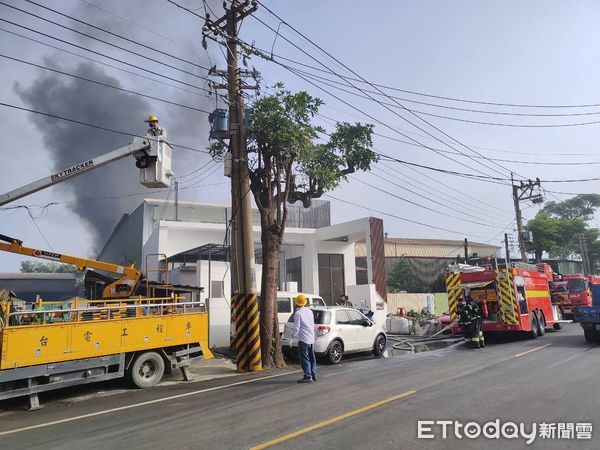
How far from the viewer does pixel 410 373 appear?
1067 cm

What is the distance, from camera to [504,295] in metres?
17.1

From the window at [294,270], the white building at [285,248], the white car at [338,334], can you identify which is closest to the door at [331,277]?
the white building at [285,248]

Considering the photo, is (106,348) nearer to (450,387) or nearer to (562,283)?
(450,387)

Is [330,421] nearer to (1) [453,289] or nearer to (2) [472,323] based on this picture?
(2) [472,323]

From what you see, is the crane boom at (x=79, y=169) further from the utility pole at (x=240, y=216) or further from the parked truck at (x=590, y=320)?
the parked truck at (x=590, y=320)

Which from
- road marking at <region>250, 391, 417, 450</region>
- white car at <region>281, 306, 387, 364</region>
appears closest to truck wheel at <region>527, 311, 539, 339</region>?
white car at <region>281, 306, 387, 364</region>

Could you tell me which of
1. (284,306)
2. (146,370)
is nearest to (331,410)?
(146,370)

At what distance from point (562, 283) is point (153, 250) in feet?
72.9

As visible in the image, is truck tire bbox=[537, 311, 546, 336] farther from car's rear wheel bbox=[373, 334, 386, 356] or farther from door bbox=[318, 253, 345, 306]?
door bbox=[318, 253, 345, 306]

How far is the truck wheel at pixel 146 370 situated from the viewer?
10430mm

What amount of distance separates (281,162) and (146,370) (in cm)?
663

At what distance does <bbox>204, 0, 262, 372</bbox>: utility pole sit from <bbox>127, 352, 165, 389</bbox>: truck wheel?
7.63ft

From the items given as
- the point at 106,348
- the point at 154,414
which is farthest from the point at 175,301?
the point at 154,414

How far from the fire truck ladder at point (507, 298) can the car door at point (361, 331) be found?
17.0 ft
